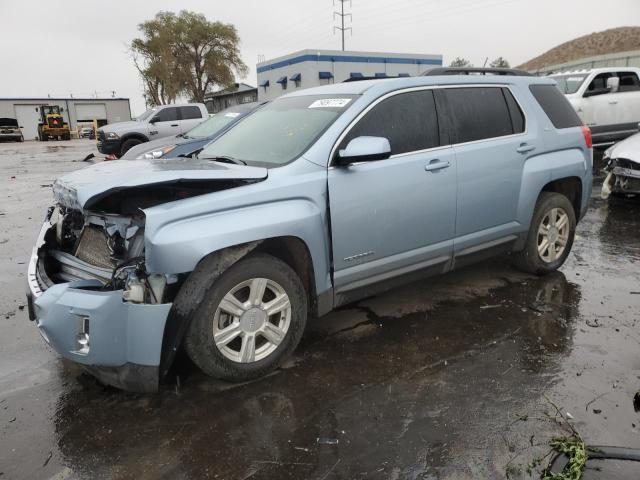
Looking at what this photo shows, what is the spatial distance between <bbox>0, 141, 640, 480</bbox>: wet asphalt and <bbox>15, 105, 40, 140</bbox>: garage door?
6175 cm

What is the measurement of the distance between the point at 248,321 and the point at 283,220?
0.66 meters

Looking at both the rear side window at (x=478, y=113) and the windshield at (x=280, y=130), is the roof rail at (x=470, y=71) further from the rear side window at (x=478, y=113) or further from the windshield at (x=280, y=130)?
the windshield at (x=280, y=130)

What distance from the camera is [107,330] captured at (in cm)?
263

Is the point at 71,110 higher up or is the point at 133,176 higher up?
the point at 71,110

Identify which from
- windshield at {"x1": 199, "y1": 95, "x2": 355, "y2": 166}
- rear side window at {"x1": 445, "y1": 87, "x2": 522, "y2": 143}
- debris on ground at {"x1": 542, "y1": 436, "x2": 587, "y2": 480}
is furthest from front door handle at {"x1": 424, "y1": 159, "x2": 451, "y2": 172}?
debris on ground at {"x1": 542, "y1": 436, "x2": 587, "y2": 480}

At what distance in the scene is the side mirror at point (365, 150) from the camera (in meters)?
3.23

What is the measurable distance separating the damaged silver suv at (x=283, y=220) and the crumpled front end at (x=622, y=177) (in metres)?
3.61

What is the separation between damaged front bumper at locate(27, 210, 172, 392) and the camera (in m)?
2.63

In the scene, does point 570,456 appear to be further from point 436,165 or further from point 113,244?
point 113,244

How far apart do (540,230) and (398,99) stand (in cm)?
203

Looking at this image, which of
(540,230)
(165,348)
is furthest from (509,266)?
(165,348)

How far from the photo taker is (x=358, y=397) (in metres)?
2.98

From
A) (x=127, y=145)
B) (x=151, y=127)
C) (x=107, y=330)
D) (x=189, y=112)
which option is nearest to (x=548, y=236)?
(x=107, y=330)

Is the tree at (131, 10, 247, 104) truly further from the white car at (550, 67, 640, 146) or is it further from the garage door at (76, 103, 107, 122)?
the white car at (550, 67, 640, 146)
